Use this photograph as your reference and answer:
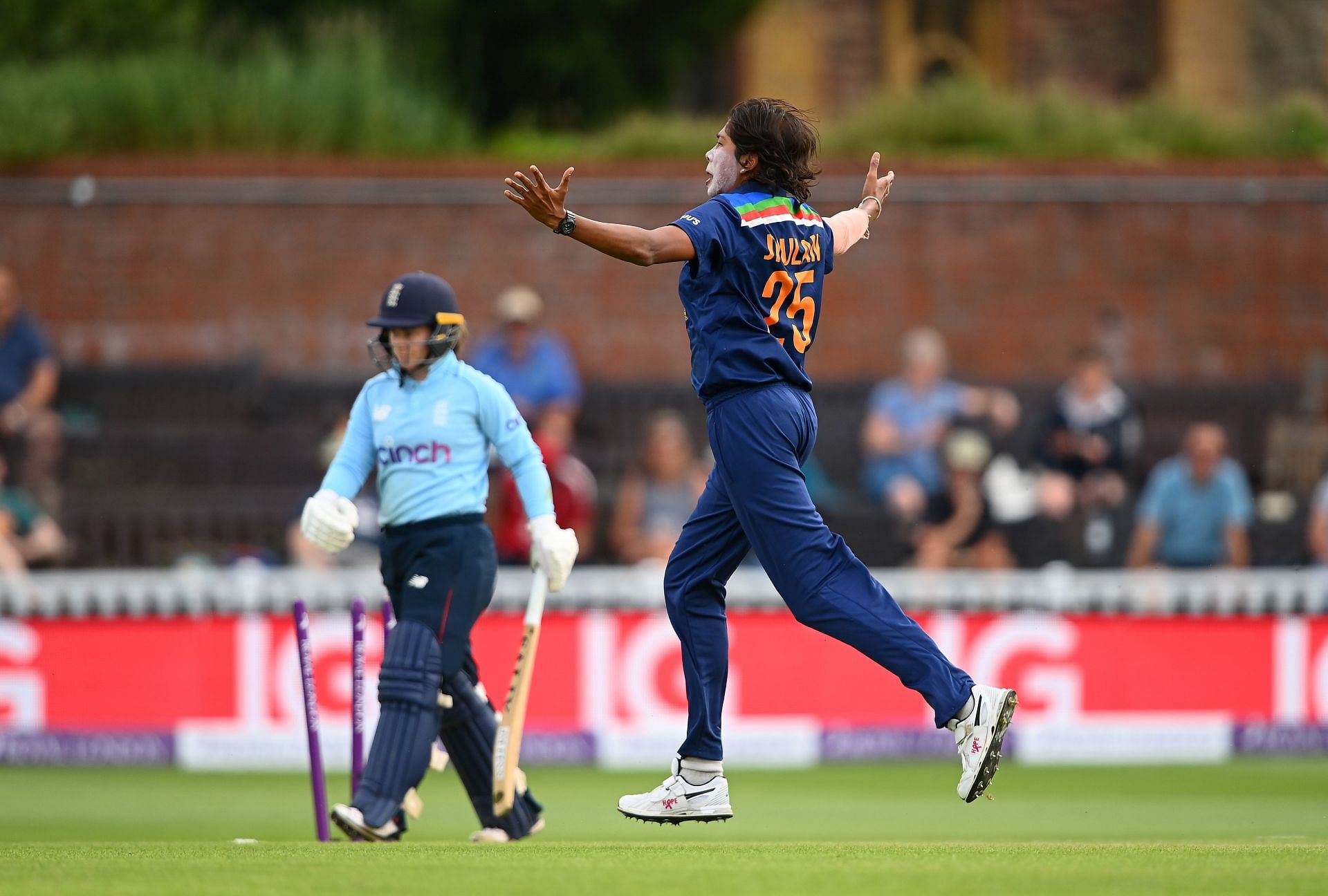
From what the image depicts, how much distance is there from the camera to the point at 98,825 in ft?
28.7

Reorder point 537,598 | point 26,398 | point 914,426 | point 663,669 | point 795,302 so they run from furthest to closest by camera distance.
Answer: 1. point 26,398
2. point 914,426
3. point 663,669
4. point 537,598
5. point 795,302

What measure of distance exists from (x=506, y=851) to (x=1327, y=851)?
253cm

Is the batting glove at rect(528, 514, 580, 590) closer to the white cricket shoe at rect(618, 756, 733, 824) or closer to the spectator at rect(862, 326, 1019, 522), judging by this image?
the white cricket shoe at rect(618, 756, 733, 824)

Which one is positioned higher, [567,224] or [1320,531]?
[567,224]

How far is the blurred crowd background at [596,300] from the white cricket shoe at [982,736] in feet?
21.1

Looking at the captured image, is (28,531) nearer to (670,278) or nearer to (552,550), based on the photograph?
(670,278)

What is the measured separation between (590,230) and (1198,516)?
8204 mm

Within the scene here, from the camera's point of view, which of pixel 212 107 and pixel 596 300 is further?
pixel 212 107

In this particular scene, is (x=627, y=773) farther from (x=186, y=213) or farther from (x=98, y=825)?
(x=186, y=213)

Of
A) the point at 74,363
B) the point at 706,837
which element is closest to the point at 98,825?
the point at 706,837

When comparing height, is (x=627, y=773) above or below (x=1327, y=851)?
below

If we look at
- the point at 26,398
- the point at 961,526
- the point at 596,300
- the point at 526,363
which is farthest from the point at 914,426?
the point at 26,398

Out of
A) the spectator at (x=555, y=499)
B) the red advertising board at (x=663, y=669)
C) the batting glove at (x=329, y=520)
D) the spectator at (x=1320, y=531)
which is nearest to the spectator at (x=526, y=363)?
the spectator at (x=555, y=499)

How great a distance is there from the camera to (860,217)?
6676 mm
